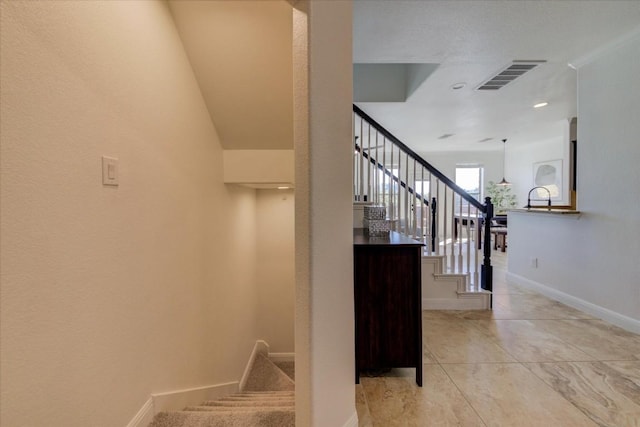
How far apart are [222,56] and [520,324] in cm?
339

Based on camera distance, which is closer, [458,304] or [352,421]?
[352,421]

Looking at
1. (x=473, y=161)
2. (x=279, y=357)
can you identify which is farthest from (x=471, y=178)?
(x=279, y=357)

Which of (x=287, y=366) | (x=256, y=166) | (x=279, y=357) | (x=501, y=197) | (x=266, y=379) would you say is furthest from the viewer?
(x=501, y=197)

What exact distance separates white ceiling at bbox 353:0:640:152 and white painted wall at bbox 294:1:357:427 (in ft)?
4.17

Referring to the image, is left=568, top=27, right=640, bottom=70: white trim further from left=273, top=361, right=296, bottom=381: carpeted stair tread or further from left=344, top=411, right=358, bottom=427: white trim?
left=273, top=361, right=296, bottom=381: carpeted stair tread

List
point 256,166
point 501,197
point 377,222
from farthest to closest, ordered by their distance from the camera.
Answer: point 501,197, point 256,166, point 377,222

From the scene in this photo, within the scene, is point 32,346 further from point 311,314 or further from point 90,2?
point 90,2

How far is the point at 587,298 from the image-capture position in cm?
322

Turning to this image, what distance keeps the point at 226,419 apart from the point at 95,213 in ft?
3.94

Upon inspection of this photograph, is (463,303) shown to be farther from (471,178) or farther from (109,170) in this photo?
(471,178)

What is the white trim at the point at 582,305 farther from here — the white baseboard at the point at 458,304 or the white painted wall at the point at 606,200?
the white baseboard at the point at 458,304

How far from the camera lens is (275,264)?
14.6ft

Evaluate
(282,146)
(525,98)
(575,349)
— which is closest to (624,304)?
(575,349)

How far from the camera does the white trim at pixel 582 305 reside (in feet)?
9.08
